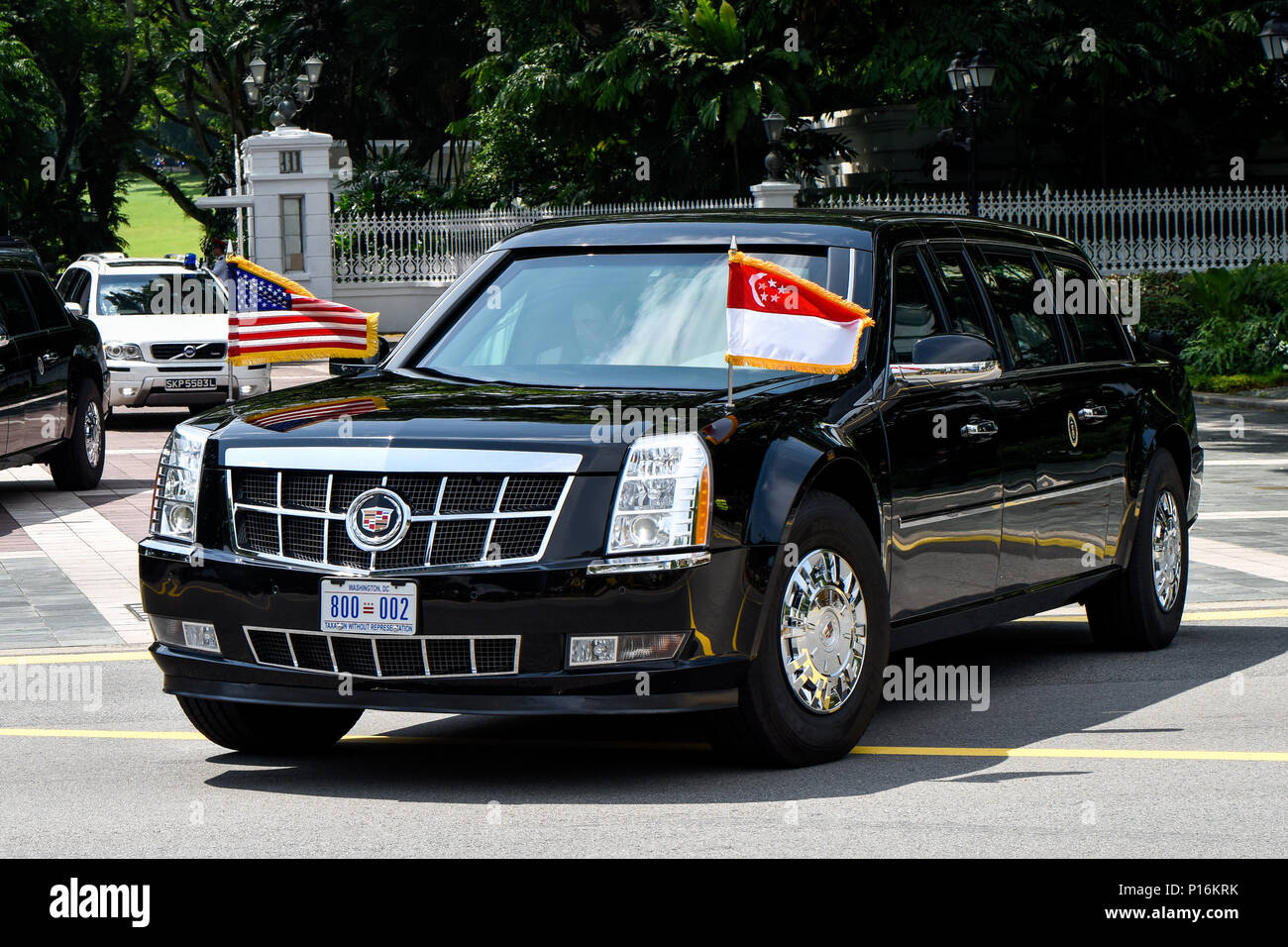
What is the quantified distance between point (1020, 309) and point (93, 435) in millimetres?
10360

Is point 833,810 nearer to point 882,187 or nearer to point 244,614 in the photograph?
point 244,614

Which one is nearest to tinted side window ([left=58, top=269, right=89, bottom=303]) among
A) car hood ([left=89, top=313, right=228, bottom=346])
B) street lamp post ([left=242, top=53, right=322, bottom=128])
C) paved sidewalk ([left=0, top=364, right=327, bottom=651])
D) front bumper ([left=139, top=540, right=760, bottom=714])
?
car hood ([left=89, top=313, right=228, bottom=346])

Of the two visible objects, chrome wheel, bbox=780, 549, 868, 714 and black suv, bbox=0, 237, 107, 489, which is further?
black suv, bbox=0, 237, 107, 489

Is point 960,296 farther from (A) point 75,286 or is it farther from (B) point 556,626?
(A) point 75,286

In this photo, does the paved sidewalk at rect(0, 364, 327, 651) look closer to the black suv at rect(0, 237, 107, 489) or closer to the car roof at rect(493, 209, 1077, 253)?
the black suv at rect(0, 237, 107, 489)

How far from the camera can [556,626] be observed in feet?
19.3

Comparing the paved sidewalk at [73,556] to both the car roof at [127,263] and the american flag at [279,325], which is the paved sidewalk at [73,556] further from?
the car roof at [127,263]

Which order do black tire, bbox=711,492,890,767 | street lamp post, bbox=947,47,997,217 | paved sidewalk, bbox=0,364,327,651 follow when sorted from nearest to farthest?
black tire, bbox=711,492,890,767 → paved sidewalk, bbox=0,364,327,651 → street lamp post, bbox=947,47,997,217

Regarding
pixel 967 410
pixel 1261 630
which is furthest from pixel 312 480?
pixel 1261 630

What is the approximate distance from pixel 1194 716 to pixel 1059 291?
2124mm

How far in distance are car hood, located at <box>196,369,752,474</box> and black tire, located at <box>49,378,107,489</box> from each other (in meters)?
9.79

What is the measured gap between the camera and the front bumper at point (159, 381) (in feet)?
72.2

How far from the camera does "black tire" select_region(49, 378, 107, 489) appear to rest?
16.2m

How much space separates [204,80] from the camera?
197ft
